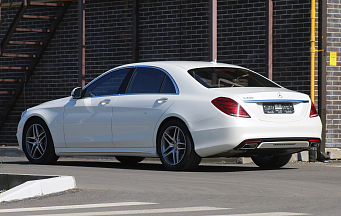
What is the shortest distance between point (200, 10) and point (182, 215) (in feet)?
31.5

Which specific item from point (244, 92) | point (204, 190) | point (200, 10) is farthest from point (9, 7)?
point (204, 190)

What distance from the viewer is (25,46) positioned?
1730cm

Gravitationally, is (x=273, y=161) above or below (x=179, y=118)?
below

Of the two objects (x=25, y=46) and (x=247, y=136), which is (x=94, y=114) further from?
(x=25, y=46)

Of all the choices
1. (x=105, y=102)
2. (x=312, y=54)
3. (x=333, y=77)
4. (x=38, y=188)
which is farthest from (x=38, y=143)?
(x=333, y=77)

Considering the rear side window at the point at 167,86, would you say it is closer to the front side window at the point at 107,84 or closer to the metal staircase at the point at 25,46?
the front side window at the point at 107,84

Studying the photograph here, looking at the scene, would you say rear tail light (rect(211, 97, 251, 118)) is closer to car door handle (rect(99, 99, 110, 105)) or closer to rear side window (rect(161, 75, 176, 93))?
rear side window (rect(161, 75, 176, 93))

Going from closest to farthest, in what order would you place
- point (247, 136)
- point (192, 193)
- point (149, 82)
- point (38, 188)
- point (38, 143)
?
point (38, 188) → point (192, 193) → point (247, 136) → point (149, 82) → point (38, 143)

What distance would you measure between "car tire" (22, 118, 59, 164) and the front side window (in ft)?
3.14

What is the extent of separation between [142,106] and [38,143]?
2.26 m

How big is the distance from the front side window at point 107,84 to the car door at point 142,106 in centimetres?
25

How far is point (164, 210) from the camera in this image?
592cm

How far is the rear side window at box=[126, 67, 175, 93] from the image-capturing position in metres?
9.75

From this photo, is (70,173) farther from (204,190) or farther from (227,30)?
(227,30)
